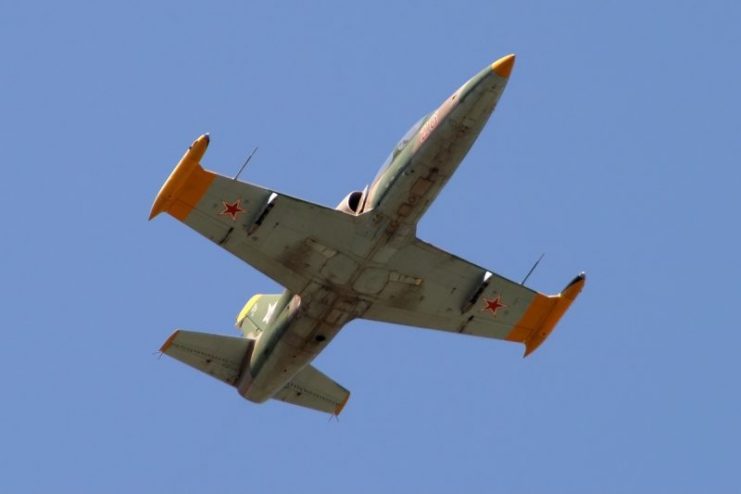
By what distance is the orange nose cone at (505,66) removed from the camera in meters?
32.7

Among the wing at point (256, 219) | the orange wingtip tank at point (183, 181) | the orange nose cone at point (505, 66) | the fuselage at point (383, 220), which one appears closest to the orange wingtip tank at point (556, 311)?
the fuselage at point (383, 220)

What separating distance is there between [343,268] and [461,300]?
3898mm

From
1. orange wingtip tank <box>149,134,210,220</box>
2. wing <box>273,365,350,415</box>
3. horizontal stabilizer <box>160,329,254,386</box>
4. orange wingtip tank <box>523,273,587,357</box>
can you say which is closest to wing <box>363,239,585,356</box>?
orange wingtip tank <box>523,273,587,357</box>

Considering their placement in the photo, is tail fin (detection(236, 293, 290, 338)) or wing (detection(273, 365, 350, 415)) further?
wing (detection(273, 365, 350, 415))

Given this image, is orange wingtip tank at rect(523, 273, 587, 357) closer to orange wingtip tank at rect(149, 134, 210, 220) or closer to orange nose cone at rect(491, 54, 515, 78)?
orange nose cone at rect(491, 54, 515, 78)

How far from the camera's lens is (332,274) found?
36.8 meters

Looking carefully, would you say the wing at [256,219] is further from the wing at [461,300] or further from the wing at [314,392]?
the wing at [314,392]

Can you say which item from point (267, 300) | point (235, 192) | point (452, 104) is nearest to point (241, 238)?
point (235, 192)

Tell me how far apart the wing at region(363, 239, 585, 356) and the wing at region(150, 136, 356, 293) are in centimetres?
186

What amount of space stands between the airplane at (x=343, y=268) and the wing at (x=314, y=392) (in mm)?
28

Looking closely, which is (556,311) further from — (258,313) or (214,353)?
(214,353)

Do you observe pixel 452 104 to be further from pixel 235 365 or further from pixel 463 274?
pixel 235 365

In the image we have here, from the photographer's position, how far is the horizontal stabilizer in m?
40.0

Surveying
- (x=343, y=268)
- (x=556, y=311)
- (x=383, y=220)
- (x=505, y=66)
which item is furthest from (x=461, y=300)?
(x=505, y=66)
